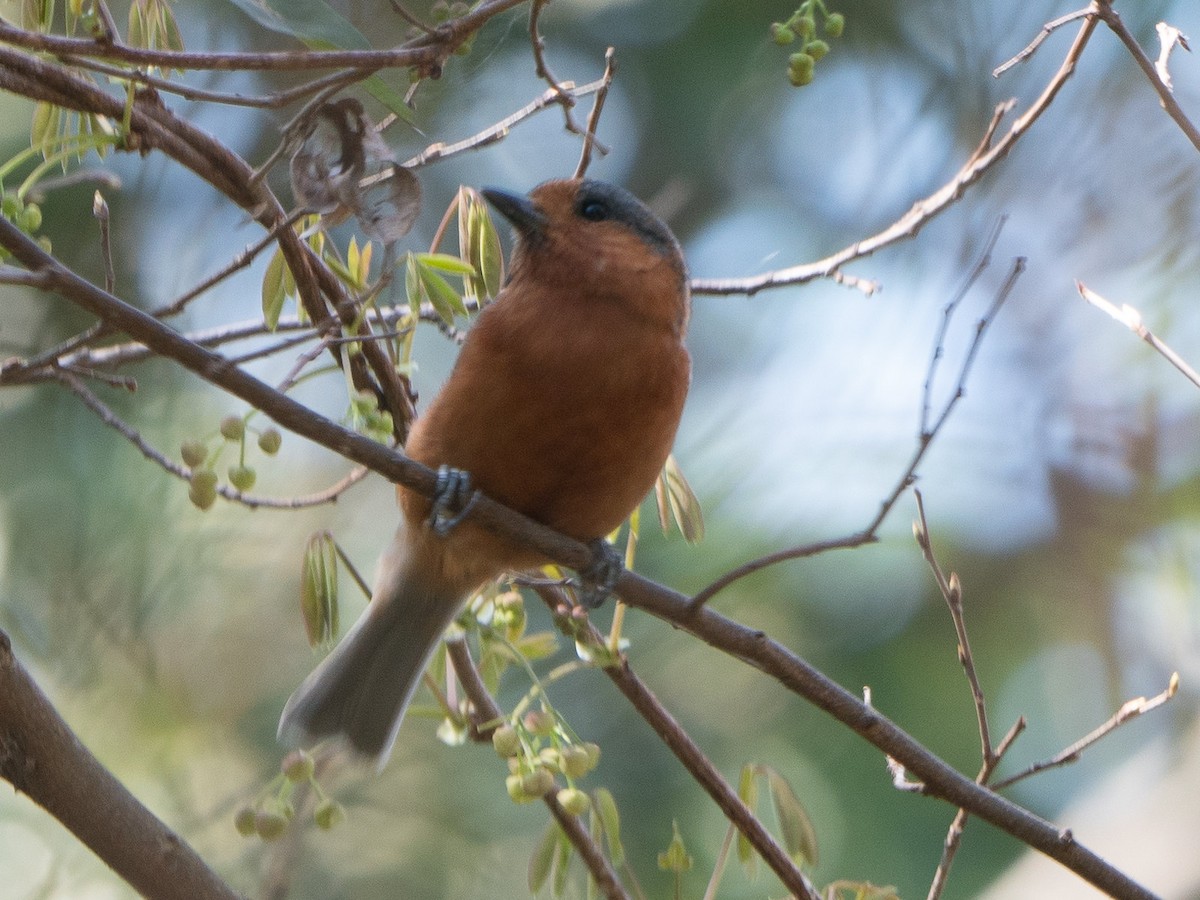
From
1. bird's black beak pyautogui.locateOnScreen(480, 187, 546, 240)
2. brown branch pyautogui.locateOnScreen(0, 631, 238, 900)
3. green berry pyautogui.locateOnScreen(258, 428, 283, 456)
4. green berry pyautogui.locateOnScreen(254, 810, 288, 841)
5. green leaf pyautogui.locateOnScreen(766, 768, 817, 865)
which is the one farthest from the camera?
bird's black beak pyautogui.locateOnScreen(480, 187, 546, 240)

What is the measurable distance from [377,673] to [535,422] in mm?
875

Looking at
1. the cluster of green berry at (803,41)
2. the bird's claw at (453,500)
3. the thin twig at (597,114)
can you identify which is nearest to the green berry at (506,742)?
the bird's claw at (453,500)

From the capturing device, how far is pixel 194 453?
2.16 metres

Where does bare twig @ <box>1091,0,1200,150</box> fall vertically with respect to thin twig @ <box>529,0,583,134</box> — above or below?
above

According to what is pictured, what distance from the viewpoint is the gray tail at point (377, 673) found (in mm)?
3246

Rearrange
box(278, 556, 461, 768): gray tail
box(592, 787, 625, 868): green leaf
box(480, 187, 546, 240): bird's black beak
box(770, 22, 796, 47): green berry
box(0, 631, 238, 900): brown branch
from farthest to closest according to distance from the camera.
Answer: box(278, 556, 461, 768): gray tail → box(480, 187, 546, 240): bird's black beak → box(592, 787, 625, 868): green leaf → box(770, 22, 796, 47): green berry → box(0, 631, 238, 900): brown branch

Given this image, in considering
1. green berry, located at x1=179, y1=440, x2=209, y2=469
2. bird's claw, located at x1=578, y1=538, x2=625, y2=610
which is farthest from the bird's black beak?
green berry, located at x1=179, y1=440, x2=209, y2=469

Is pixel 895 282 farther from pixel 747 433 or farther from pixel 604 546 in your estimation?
pixel 604 546

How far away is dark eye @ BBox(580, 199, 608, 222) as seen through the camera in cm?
321

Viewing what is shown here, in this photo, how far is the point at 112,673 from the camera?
14.6 ft

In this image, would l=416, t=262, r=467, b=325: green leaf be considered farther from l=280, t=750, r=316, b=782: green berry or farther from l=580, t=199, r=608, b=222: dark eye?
l=580, t=199, r=608, b=222: dark eye

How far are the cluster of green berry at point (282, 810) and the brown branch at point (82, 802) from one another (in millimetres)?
132

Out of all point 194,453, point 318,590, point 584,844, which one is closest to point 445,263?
point 194,453

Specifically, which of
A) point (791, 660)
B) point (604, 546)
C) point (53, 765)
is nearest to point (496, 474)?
point (604, 546)
